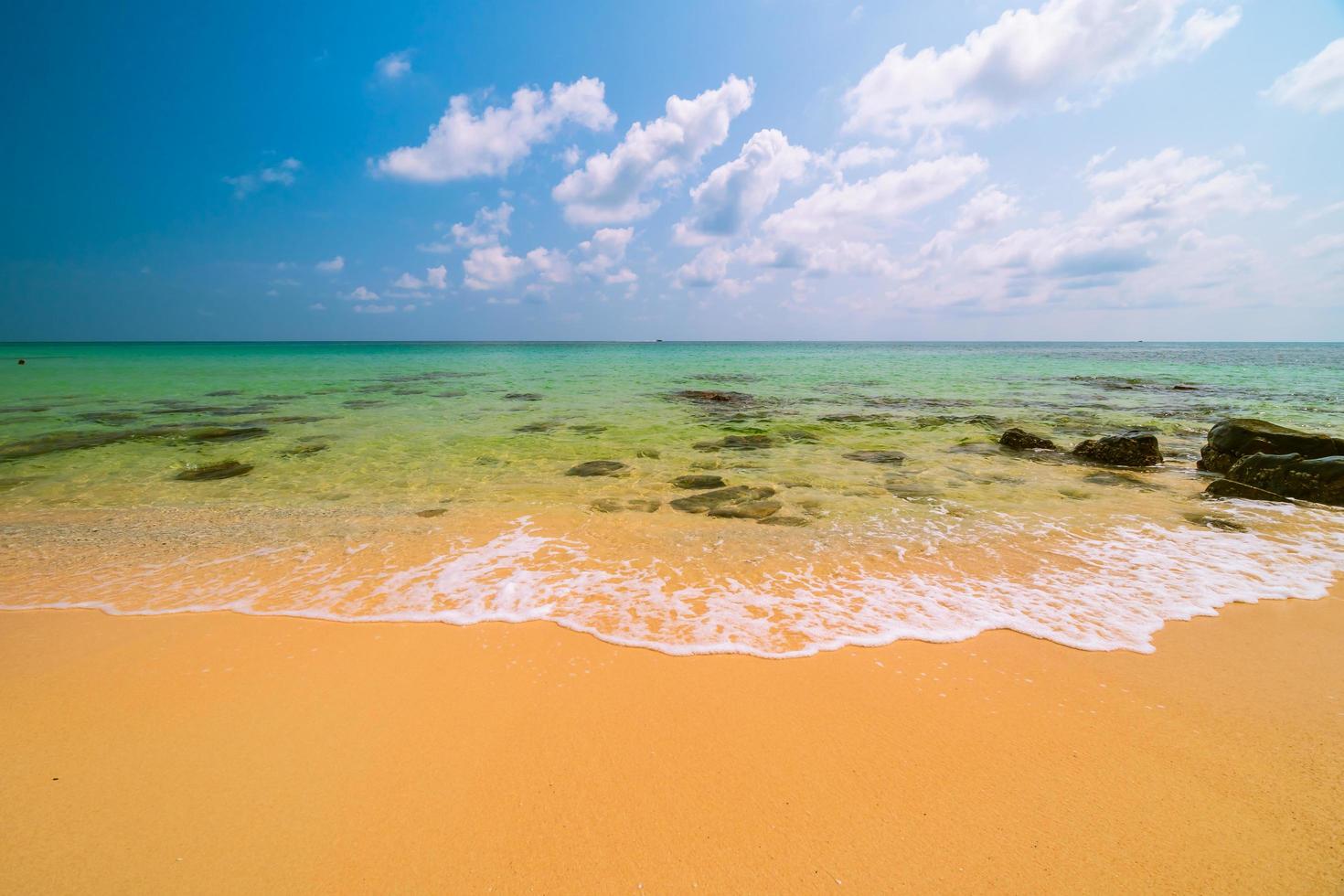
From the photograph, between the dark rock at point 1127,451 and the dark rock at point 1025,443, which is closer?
the dark rock at point 1127,451

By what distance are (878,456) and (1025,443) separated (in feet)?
12.1

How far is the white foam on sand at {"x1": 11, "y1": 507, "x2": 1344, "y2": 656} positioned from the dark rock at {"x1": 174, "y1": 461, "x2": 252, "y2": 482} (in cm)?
440

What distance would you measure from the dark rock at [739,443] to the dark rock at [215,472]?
8.51 metres

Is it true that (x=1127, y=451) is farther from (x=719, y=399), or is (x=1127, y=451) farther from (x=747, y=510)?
(x=719, y=399)

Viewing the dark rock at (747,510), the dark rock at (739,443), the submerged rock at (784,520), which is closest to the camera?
the submerged rock at (784,520)

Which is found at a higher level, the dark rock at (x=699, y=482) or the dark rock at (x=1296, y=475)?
the dark rock at (x=1296, y=475)

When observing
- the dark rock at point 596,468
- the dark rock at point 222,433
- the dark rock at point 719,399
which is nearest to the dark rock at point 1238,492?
the dark rock at point 596,468

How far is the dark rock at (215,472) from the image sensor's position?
8.75 m

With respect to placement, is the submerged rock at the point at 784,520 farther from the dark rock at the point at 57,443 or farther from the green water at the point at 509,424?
the dark rock at the point at 57,443

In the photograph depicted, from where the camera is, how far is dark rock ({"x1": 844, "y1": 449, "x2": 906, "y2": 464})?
1017 centimetres

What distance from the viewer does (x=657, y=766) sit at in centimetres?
269

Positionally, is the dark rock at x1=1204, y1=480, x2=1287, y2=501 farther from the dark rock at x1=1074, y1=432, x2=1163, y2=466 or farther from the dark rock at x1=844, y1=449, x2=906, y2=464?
the dark rock at x1=844, y1=449, x2=906, y2=464

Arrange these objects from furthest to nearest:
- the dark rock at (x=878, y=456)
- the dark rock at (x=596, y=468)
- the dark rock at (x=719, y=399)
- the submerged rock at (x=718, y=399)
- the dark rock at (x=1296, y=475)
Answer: the submerged rock at (x=718, y=399), the dark rock at (x=719, y=399), the dark rock at (x=878, y=456), the dark rock at (x=596, y=468), the dark rock at (x=1296, y=475)

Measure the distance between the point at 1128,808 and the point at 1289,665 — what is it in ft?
7.87
